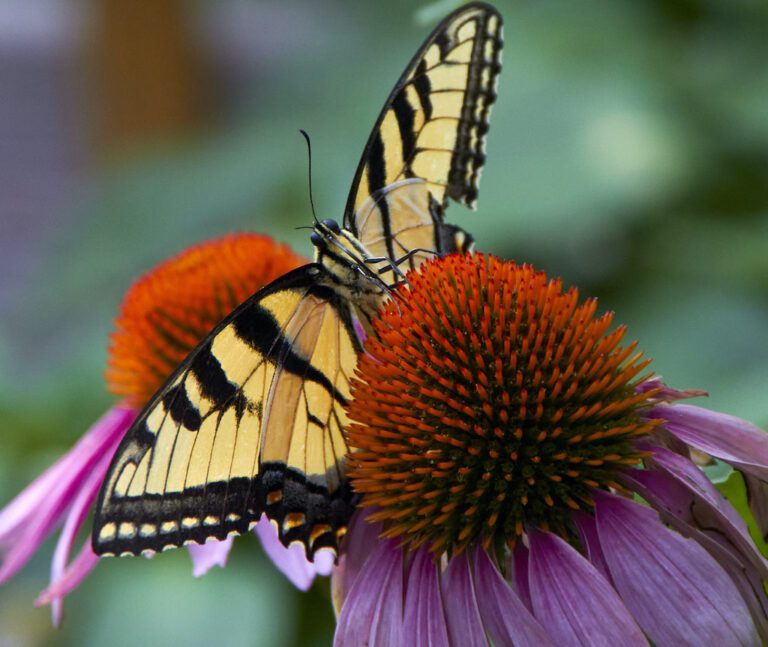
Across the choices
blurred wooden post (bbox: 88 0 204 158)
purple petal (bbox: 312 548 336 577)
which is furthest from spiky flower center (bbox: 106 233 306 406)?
blurred wooden post (bbox: 88 0 204 158)

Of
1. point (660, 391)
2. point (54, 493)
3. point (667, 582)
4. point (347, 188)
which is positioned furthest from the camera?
point (347, 188)

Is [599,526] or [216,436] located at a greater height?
[216,436]

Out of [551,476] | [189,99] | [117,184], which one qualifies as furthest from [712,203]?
[189,99]

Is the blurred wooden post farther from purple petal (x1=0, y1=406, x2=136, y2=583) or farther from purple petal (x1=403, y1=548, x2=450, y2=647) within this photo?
purple petal (x1=403, y1=548, x2=450, y2=647)

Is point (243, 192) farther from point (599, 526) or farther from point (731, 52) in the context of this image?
point (599, 526)

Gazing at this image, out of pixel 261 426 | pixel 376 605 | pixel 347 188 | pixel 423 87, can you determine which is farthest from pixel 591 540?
pixel 347 188

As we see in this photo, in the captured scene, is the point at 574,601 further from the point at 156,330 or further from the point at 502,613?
the point at 156,330
